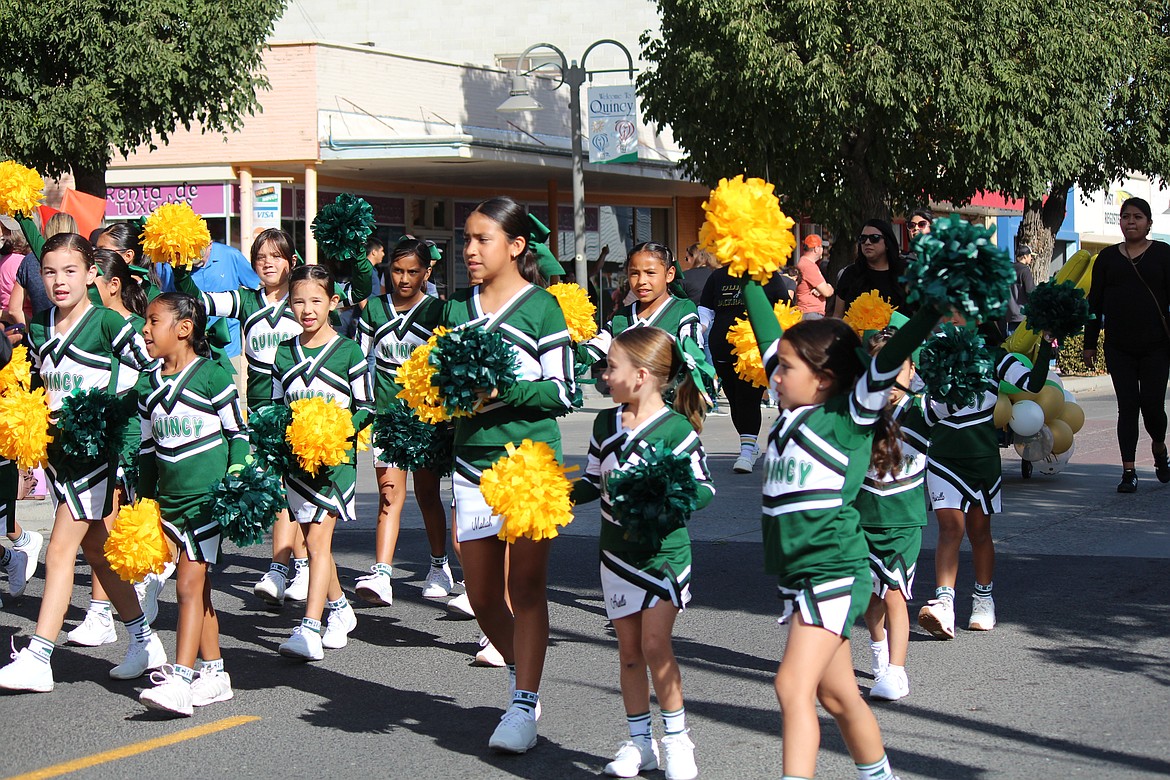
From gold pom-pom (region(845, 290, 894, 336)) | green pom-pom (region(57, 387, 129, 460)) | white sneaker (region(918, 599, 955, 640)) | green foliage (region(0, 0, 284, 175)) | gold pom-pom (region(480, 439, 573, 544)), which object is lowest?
white sneaker (region(918, 599, 955, 640))

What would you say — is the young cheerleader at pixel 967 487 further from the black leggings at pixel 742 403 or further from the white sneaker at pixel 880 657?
the black leggings at pixel 742 403

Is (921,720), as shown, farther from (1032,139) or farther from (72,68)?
(1032,139)

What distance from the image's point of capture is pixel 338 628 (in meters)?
6.77

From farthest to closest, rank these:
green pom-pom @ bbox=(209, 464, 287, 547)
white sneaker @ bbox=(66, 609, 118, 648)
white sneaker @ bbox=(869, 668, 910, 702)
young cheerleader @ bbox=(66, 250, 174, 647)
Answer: white sneaker @ bbox=(66, 609, 118, 648) → young cheerleader @ bbox=(66, 250, 174, 647) → white sneaker @ bbox=(869, 668, 910, 702) → green pom-pom @ bbox=(209, 464, 287, 547)

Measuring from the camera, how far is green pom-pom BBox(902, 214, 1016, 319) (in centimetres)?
372

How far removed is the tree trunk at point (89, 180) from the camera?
18.3 m

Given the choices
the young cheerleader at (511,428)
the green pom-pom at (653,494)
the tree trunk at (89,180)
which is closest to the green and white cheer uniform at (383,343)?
the young cheerleader at (511,428)

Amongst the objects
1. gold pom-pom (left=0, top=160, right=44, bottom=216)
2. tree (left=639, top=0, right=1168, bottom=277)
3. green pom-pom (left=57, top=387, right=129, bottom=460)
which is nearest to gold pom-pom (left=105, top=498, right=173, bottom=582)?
green pom-pom (left=57, top=387, right=129, bottom=460)

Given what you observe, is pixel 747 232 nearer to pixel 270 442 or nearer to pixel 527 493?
pixel 527 493

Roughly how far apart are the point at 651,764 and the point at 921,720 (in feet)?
3.93

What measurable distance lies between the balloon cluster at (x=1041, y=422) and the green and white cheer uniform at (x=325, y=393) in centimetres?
567

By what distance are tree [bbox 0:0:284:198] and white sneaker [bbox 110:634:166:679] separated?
12.1m

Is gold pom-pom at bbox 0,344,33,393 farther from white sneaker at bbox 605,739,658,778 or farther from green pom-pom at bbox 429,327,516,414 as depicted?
white sneaker at bbox 605,739,658,778

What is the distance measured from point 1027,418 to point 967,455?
434 cm
